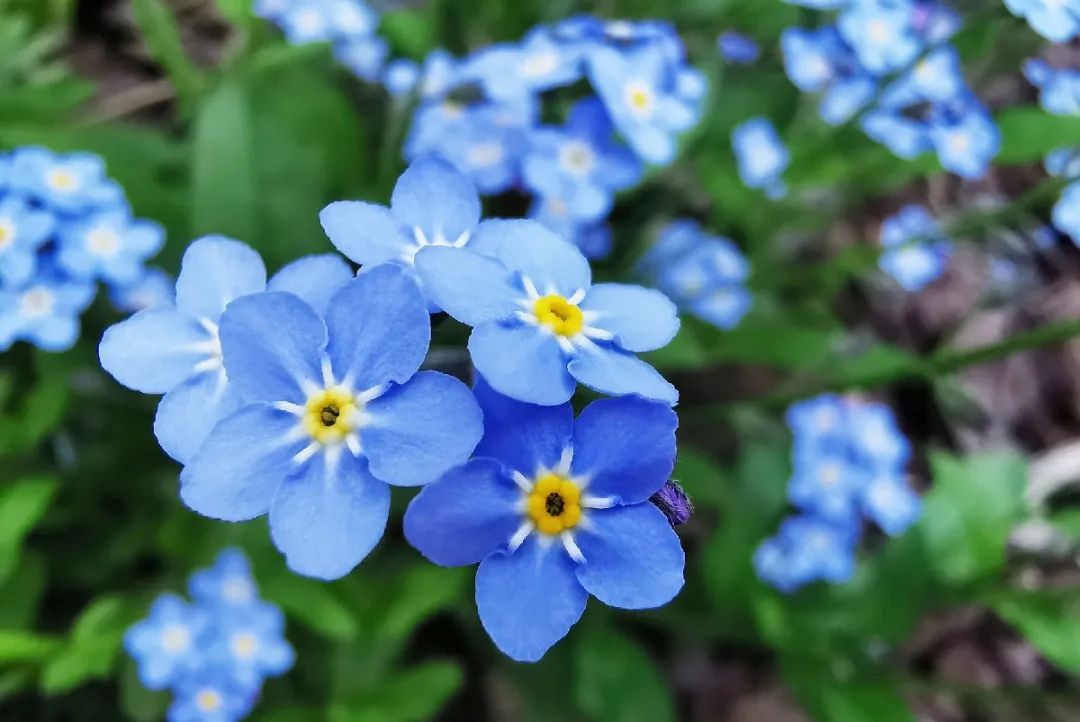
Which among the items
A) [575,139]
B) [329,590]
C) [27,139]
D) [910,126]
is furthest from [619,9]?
[329,590]

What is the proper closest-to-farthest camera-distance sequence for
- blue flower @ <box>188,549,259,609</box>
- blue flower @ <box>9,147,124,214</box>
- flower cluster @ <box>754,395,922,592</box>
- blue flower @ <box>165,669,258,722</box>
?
1. blue flower @ <box>9,147,124,214</box>
2. blue flower @ <box>165,669,258,722</box>
3. blue flower @ <box>188,549,259,609</box>
4. flower cluster @ <box>754,395,922,592</box>

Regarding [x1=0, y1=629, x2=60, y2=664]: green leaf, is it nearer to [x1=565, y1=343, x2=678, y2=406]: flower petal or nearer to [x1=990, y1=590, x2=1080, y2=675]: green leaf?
[x1=565, y1=343, x2=678, y2=406]: flower petal

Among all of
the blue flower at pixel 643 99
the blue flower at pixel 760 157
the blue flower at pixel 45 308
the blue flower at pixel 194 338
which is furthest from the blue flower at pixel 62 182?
the blue flower at pixel 760 157

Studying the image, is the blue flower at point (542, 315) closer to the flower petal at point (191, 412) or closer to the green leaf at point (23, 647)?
the flower petal at point (191, 412)

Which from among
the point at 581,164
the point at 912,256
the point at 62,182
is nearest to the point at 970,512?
the point at 912,256

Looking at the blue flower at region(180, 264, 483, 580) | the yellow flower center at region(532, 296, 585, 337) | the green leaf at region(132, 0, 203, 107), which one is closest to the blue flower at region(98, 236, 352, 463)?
the blue flower at region(180, 264, 483, 580)
